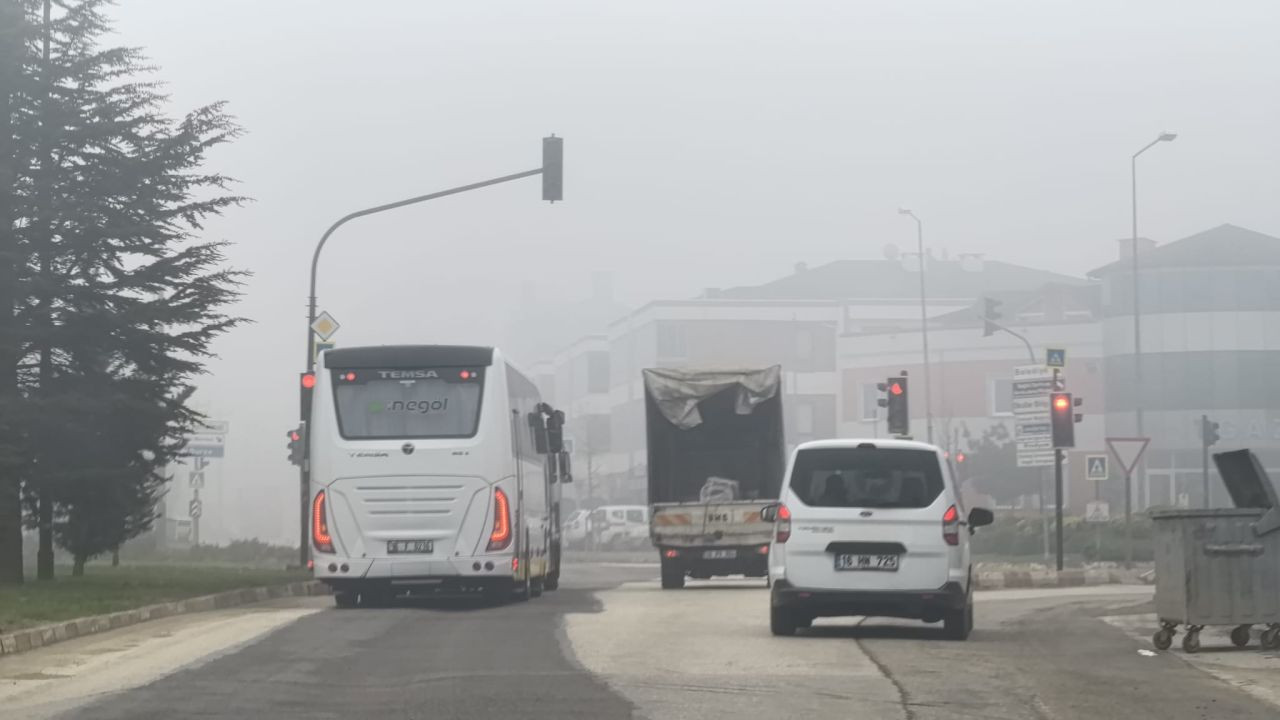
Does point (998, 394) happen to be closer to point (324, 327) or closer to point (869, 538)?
point (324, 327)

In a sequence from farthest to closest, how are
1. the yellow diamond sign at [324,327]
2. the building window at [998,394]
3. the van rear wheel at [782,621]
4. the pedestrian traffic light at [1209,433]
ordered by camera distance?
the building window at [998,394], the pedestrian traffic light at [1209,433], the yellow diamond sign at [324,327], the van rear wheel at [782,621]

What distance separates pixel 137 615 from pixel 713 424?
1242 cm

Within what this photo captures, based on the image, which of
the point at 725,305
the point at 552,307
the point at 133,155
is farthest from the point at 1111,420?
the point at 552,307

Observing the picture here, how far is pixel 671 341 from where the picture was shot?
11144 centimetres

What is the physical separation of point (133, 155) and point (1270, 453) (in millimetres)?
65794

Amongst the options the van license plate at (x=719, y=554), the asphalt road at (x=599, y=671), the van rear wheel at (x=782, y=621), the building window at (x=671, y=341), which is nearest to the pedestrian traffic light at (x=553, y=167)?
the van license plate at (x=719, y=554)

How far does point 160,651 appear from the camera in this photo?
15680mm

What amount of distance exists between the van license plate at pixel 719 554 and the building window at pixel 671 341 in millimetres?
81948

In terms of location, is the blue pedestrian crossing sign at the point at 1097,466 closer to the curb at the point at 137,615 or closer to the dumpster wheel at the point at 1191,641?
the curb at the point at 137,615

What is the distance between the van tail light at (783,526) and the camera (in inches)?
653

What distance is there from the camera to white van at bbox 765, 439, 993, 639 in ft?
53.4

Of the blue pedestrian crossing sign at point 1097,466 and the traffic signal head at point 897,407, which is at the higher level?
the traffic signal head at point 897,407

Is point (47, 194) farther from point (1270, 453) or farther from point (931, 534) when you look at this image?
point (1270, 453)

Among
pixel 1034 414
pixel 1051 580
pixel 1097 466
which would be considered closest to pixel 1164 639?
pixel 1051 580
